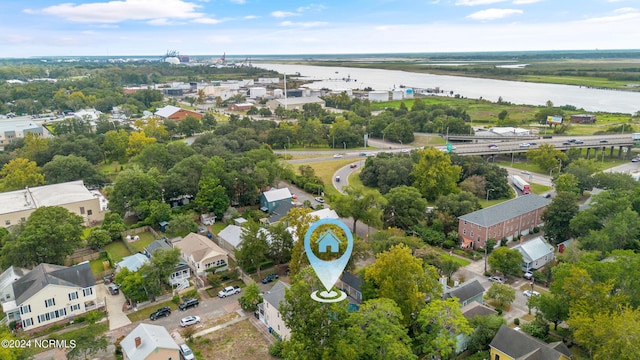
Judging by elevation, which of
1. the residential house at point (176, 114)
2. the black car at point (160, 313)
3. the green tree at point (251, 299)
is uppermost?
the residential house at point (176, 114)

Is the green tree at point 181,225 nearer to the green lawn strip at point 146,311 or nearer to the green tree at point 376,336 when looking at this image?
the green lawn strip at point 146,311

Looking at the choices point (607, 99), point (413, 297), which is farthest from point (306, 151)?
point (607, 99)

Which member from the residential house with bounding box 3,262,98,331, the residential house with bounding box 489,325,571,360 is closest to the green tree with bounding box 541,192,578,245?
the residential house with bounding box 489,325,571,360

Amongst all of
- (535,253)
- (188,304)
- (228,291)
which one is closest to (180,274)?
(188,304)

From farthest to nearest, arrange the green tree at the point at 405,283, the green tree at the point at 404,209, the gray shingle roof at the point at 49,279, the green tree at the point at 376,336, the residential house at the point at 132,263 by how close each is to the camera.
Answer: the green tree at the point at 404,209
the residential house at the point at 132,263
the gray shingle roof at the point at 49,279
the green tree at the point at 405,283
the green tree at the point at 376,336

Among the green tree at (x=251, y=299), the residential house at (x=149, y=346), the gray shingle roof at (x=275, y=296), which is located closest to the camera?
the residential house at (x=149, y=346)

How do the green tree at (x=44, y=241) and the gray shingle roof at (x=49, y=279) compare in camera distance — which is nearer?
the gray shingle roof at (x=49, y=279)

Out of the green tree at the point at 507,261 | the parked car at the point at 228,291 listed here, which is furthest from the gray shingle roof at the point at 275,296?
the green tree at the point at 507,261

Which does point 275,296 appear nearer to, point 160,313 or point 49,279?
point 160,313
